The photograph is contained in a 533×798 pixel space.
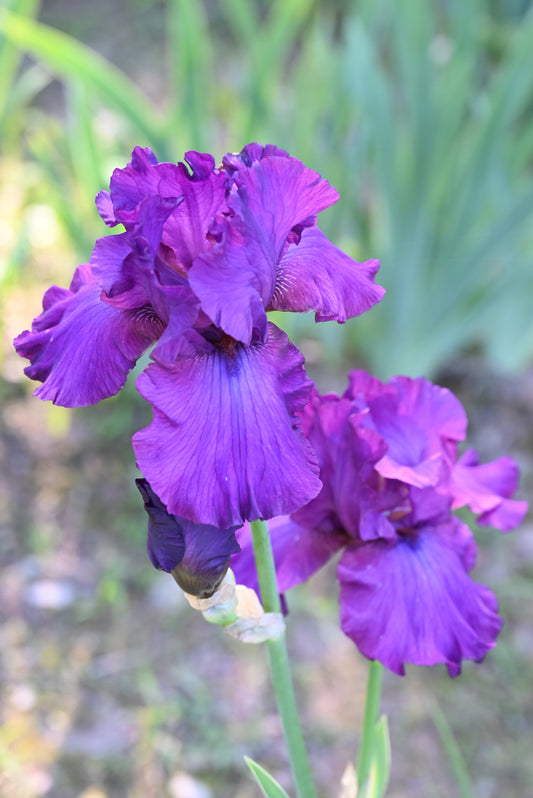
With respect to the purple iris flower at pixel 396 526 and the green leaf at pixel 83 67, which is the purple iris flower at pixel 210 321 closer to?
the purple iris flower at pixel 396 526

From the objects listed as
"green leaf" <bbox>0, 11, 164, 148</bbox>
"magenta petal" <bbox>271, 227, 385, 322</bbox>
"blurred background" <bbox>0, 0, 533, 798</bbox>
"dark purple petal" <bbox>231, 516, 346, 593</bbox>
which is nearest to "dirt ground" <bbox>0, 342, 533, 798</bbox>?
"blurred background" <bbox>0, 0, 533, 798</bbox>

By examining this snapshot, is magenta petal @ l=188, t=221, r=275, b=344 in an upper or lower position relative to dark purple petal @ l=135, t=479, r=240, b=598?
upper

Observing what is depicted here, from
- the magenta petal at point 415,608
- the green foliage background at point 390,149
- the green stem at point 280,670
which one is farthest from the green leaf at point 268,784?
the green foliage background at point 390,149

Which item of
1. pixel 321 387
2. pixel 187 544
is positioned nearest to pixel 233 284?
pixel 187 544

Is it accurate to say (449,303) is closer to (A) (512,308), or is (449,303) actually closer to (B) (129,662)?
(A) (512,308)

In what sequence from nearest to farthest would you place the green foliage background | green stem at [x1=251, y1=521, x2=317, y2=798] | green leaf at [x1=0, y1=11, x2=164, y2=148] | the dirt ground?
1. green stem at [x1=251, y1=521, x2=317, y2=798]
2. the dirt ground
3. green leaf at [x1=0, y1=11, x2=164, y2=148]
4. the green foliage background

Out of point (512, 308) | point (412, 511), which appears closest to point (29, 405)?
point (512, 308)

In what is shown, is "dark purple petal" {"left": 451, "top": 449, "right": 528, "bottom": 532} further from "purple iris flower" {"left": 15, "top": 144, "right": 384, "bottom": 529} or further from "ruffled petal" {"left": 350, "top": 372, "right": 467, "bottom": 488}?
"purple iris flower" {"left": 15, "top": 144, "right": 384, "bottom": 529}
